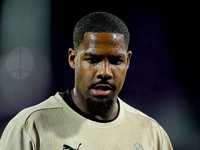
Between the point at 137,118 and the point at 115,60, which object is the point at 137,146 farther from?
the point at 115,60

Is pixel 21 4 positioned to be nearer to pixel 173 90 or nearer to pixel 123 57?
pixel 123 57

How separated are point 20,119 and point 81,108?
292 mm

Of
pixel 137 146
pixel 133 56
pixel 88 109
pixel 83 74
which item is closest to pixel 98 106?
pixel 88 109

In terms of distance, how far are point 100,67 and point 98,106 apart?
7.6 inches

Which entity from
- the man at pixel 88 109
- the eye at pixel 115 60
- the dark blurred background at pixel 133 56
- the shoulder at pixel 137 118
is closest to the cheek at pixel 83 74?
the man at pixel 88 109

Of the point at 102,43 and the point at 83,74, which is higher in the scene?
the point at 102,43

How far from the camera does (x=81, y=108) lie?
1270mm

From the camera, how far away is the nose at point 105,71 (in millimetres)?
1182

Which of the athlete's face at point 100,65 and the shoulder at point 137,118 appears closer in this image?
the athlete's face at point 100,65

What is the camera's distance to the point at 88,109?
1266 mm

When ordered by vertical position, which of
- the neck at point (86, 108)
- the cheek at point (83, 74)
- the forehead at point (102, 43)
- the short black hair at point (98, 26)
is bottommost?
the neck at point (86, 108)

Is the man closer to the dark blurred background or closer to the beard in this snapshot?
the beard

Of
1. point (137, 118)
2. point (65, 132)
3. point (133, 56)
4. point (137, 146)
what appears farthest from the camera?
point (133, 56)

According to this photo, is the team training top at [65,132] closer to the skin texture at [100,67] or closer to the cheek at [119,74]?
the skin texture at [100,67]
